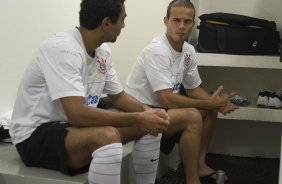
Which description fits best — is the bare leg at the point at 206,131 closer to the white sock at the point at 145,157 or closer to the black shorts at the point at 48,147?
the white sock at the point at 145,157

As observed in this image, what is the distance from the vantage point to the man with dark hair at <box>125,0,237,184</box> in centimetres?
186

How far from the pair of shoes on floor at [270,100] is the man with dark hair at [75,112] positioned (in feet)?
4.18

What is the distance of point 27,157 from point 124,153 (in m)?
0.49

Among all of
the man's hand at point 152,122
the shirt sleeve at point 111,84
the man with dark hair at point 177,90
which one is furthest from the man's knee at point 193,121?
the man's hand at point 152,122

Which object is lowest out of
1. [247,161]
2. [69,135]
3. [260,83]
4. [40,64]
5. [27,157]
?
[247,161]

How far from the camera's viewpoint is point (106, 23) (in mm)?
1507

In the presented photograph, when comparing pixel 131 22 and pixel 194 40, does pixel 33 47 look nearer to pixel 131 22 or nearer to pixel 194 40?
pixel 131 22

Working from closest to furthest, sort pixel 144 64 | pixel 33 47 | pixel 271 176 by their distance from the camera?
1. pixel 144 64
2. pixel 33 47
3. pixel 271 176

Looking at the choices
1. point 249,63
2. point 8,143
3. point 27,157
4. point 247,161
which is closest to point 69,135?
point 27,157

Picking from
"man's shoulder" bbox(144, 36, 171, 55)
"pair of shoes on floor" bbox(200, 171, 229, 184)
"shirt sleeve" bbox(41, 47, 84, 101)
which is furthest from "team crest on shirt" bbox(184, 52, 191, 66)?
"shirt sleeve" bbox(41, 47, 84, 101)

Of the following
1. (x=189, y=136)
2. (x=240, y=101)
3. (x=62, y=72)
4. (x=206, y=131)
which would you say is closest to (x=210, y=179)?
(x=206, y=131)

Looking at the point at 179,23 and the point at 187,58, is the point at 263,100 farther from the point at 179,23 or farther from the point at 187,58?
the point at 179,23

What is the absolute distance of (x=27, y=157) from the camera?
4.82 ft

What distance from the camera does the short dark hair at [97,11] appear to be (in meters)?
1.47
